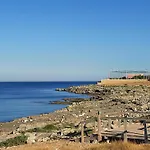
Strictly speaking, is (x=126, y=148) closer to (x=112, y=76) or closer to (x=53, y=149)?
(x=53, y=149)

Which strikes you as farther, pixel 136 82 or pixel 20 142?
pixel 136 82

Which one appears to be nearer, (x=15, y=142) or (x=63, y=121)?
(x=15, y=142)

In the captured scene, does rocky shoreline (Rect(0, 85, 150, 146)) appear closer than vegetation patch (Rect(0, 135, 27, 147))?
No

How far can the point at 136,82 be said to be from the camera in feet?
324

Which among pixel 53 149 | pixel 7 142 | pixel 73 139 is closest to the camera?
pixel 53 149

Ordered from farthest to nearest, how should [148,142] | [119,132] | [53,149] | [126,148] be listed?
[119,132], [148,142], [53,149], [126,148]

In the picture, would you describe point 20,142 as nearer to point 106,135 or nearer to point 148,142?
point 106,135

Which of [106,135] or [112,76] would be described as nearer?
[106,135]

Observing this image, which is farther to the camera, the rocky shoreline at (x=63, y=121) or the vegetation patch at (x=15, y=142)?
the rocky shoreline at (x=63, y=121)

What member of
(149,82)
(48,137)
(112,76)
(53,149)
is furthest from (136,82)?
(53,149)

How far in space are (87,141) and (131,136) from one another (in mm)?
2241

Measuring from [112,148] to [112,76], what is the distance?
12621 centimetres

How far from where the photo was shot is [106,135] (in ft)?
57.4

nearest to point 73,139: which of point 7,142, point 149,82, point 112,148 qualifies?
point 7,142
